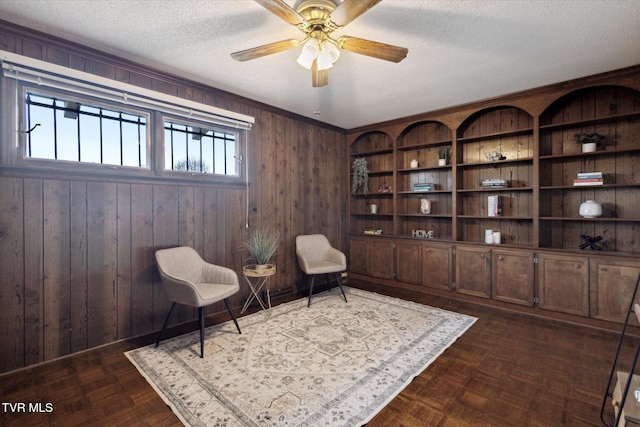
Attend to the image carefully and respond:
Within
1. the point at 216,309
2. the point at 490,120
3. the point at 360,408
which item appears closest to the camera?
the point at 360,408

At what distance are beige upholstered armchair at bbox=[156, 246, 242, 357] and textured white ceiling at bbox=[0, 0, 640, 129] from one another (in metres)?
1.79

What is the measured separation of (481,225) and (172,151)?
392cm

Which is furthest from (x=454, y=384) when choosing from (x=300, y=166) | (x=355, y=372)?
(x=300, y=166)

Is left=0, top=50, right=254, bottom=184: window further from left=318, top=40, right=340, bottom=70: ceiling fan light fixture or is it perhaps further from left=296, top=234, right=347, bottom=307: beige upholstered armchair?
left=318, top=40, right=340, bottom=70: ceiling fan light fixture

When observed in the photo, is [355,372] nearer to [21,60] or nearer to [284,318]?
[284,318]

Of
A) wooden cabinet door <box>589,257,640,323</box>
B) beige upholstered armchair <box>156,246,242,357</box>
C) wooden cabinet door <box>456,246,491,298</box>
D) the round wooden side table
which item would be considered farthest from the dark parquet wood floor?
the round wooden side table

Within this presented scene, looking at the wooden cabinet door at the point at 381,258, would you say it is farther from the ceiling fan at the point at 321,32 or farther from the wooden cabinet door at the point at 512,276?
the ceiling fan at the point at 321,32

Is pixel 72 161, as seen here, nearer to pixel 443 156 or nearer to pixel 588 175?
pixel 443 156

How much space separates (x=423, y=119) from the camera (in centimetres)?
421

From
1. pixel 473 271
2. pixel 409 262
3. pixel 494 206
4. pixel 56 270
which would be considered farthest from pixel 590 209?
pixel 56 270

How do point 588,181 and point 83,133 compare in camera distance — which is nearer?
point 83,133

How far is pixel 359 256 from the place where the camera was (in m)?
4.89

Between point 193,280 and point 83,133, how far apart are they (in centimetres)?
160

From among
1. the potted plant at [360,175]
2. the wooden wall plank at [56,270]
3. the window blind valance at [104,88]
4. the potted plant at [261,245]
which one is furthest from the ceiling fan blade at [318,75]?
the potted plant at [360,175]
